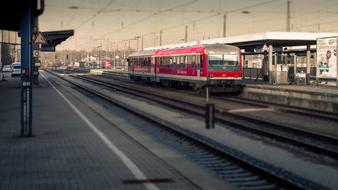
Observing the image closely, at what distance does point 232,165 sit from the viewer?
9.95 meters

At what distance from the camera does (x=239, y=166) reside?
32.0 feet

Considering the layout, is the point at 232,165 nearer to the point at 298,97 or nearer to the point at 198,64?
the point at 298,97

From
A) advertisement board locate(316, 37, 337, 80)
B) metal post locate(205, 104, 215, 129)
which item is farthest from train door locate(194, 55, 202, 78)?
metal post locate(205, 104, 215, 129)

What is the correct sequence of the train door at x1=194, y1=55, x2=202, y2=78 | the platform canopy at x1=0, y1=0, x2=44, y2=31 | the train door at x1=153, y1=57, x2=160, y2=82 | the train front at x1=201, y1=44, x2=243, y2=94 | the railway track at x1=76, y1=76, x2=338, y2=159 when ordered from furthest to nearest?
1. the train door at x1=153, y1=57, x2=160, y2=82
2. the train door at x1=194, y1=55, x2=202, y2=78
3. the train front at x1=201, y1=44, x2=243, y2=94
4. the platform canopy at x1=0, y1=0, x2=44, y2=31
5. the railway track at x1=76, y1=76, x2=338, y2=159

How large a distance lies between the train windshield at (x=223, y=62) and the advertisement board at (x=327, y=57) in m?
4.91

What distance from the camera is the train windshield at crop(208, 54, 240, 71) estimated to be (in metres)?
29.3

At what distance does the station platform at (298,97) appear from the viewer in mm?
22031

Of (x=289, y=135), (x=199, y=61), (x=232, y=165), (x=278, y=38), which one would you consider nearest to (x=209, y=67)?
(x=199, y=61)

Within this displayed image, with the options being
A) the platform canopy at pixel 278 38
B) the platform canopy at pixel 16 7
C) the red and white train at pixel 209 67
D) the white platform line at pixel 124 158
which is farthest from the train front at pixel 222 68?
the white platform line at pixel 124 158

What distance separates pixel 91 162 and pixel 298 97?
665 inches

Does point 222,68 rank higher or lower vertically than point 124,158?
higher

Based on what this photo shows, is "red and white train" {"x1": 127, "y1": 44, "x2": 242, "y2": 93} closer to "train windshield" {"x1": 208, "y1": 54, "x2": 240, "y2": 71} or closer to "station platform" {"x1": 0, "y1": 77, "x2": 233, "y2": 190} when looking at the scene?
"train windshield" {"x1": 208, "y1": 54, "x2": 240, "y2": 71}

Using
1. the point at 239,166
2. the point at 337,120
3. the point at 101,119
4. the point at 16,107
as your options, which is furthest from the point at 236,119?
the point at 16,107

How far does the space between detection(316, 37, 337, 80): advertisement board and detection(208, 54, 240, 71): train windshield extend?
4906 millimetres
